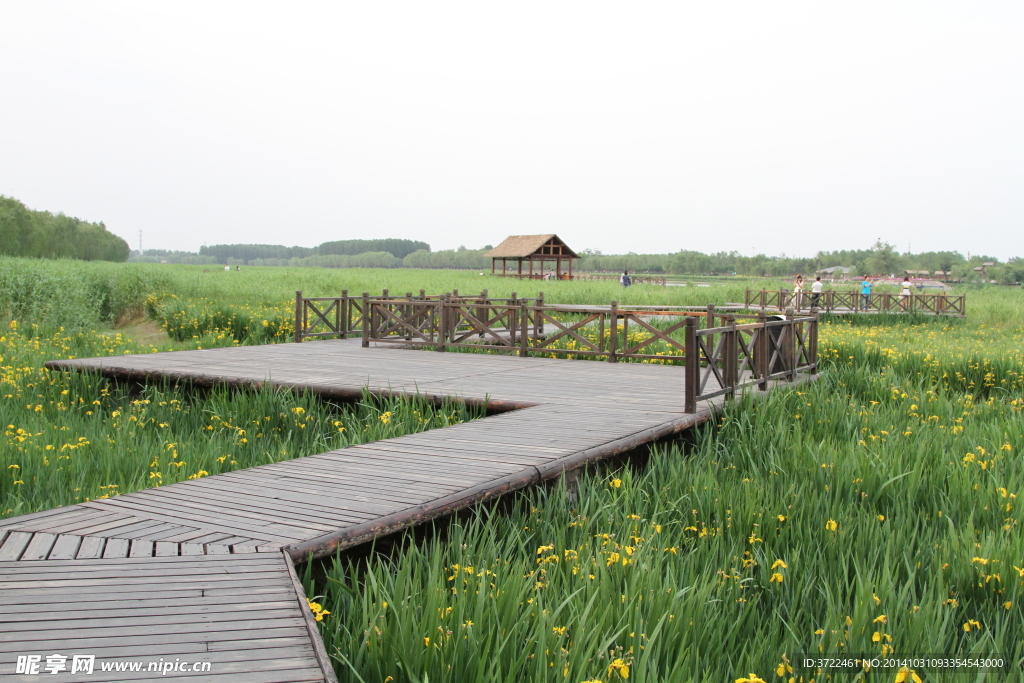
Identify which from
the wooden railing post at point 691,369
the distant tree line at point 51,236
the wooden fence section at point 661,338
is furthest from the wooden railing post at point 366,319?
the distant tree line at point 51,236

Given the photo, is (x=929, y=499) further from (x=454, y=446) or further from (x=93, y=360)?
(x=93, y=360)

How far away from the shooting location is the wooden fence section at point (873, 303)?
2723 centimetres

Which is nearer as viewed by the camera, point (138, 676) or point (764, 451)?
point (138, 676)

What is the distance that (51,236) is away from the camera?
65312 mm

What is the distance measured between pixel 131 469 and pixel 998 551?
5136mm

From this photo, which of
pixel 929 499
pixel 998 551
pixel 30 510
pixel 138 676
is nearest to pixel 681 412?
pixel 929 499

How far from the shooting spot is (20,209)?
54531 millimetres

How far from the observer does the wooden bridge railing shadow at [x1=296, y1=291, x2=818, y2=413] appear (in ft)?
26.0

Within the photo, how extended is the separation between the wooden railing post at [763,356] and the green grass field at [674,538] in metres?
0.39

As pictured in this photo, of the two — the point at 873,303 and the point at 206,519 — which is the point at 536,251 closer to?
the point at 873,303

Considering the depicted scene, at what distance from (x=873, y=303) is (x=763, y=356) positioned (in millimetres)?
22614

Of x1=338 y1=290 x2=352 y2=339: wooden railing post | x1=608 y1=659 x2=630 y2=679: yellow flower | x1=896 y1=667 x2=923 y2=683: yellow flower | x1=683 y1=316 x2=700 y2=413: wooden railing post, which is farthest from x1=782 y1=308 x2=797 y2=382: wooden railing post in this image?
x1=338 y1=290 x2=352 y2=339: wooden railing post

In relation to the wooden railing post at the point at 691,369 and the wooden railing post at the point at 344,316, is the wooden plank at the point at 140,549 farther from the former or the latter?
the wooden railing post at the point at 344,316

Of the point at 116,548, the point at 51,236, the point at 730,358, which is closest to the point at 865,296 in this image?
the point at 730,358
